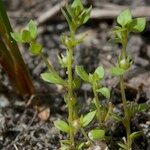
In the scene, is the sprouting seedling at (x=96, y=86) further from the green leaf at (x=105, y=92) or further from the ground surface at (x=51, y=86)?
the ground surface at (x=51, y=86)

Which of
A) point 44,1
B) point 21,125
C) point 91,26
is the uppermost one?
point 44,1

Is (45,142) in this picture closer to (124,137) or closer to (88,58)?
(124,137)

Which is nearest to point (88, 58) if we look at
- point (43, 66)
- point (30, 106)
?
point (43, 66)

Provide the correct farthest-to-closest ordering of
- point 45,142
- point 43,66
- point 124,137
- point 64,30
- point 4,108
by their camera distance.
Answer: point 64,30 → point 43,66 → point 4,108 → point 45,142 → point 124,137

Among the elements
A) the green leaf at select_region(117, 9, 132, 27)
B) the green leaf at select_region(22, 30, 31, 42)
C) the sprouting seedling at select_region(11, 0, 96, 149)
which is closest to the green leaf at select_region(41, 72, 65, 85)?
the sprouting seedling at select_region(11, 0, 96, 149)

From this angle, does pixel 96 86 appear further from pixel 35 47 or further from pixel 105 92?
pixel 35 47

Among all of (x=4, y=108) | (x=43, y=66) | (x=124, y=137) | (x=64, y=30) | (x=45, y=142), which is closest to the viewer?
(x=124, y=137)

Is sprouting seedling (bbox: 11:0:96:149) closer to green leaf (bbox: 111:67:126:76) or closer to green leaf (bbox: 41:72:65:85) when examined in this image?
green leaf (bbox: 41:72:65:85)

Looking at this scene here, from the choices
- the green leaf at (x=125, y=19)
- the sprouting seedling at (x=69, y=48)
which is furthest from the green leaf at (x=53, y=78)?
the green leaf at (x=125, y=19)
